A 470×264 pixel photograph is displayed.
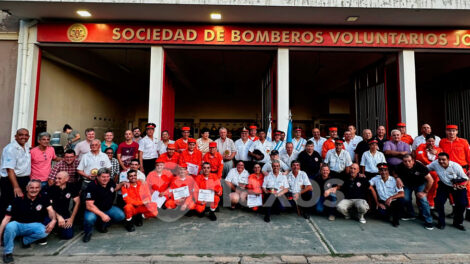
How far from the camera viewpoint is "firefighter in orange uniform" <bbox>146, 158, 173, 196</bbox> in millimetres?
4772

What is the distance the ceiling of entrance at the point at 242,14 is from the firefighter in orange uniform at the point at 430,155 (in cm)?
314

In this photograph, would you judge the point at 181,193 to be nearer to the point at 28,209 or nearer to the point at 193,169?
the point at 193,169

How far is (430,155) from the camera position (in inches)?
195

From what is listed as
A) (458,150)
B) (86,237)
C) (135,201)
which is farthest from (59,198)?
(458,150)

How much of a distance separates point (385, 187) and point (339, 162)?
916mm

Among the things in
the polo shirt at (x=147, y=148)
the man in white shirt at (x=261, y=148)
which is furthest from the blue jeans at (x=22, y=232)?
the man in white shirt at (x=261, y=148)

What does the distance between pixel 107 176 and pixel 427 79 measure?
1325cm

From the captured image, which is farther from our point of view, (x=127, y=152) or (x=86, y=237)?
(x=127, y=152)

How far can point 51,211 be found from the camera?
11.9 ft

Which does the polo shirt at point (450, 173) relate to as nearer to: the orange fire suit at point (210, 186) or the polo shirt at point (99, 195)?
the orange fire suit at point (210, 186)

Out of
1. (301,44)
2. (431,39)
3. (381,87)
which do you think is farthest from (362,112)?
(301,44)

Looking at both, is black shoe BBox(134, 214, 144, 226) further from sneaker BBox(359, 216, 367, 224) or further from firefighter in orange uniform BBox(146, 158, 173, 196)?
sneaker BBox(359, 216, 367, 224)

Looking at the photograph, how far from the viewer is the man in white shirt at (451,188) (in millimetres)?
4203

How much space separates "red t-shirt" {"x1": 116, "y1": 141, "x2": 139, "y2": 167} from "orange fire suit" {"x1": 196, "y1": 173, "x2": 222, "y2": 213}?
1.50 metres
